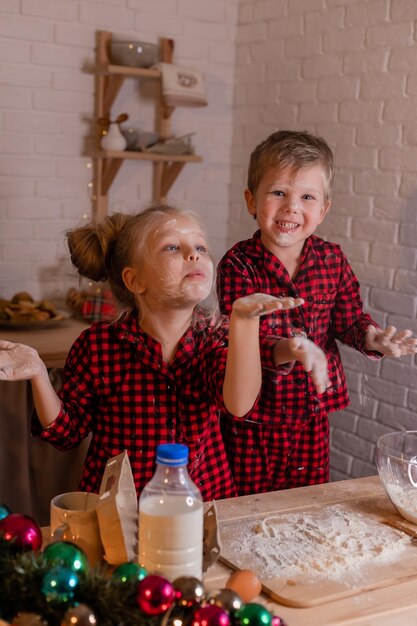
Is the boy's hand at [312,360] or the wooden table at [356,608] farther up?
the boy's hand at [312,360]

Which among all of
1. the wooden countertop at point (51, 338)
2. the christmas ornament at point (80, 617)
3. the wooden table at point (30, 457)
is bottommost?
the wooden table at point (30, 457)

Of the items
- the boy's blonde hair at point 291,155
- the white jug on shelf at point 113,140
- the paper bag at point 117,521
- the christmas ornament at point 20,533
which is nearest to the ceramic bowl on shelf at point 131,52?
the white jug on shelf at point 113,140

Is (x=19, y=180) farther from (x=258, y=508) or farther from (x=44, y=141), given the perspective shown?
(x=258, y=508)

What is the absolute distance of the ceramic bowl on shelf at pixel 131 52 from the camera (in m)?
3.37

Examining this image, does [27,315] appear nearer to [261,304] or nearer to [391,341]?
[391,341]

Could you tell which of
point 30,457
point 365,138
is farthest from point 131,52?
point 30,457

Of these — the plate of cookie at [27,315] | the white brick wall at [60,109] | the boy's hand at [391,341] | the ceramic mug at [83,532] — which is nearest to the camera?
the ceramic mug at [83,532]

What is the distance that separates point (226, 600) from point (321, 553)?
37 centimetres

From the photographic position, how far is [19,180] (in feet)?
10.9

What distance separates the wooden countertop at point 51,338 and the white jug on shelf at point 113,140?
0.79 m

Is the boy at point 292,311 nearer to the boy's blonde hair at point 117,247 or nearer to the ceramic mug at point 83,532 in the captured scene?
the boy's blonde hair at point 117,247

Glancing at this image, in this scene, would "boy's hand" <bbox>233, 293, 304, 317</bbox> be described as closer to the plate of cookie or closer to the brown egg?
the brown egg

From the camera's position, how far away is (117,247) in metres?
1.79

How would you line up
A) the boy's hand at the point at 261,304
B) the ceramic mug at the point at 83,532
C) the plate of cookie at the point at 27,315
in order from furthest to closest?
the plate of cookie at the point at 27,315 < the boy's hand at the point at 261,304 < the ceramic mug at the point at 83,532
